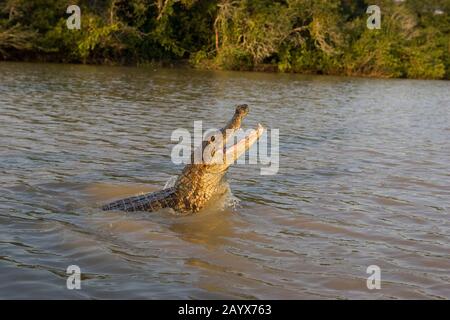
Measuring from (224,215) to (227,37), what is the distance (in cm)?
3097

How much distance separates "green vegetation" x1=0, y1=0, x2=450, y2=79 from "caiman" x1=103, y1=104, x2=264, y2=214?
26.8 meters

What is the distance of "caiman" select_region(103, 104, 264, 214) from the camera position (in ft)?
23.1

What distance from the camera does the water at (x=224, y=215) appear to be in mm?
5242

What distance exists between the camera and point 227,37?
37281 mm

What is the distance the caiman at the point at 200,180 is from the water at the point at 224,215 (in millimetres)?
208

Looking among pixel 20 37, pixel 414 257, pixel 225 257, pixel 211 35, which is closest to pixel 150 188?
pixel 225 257
